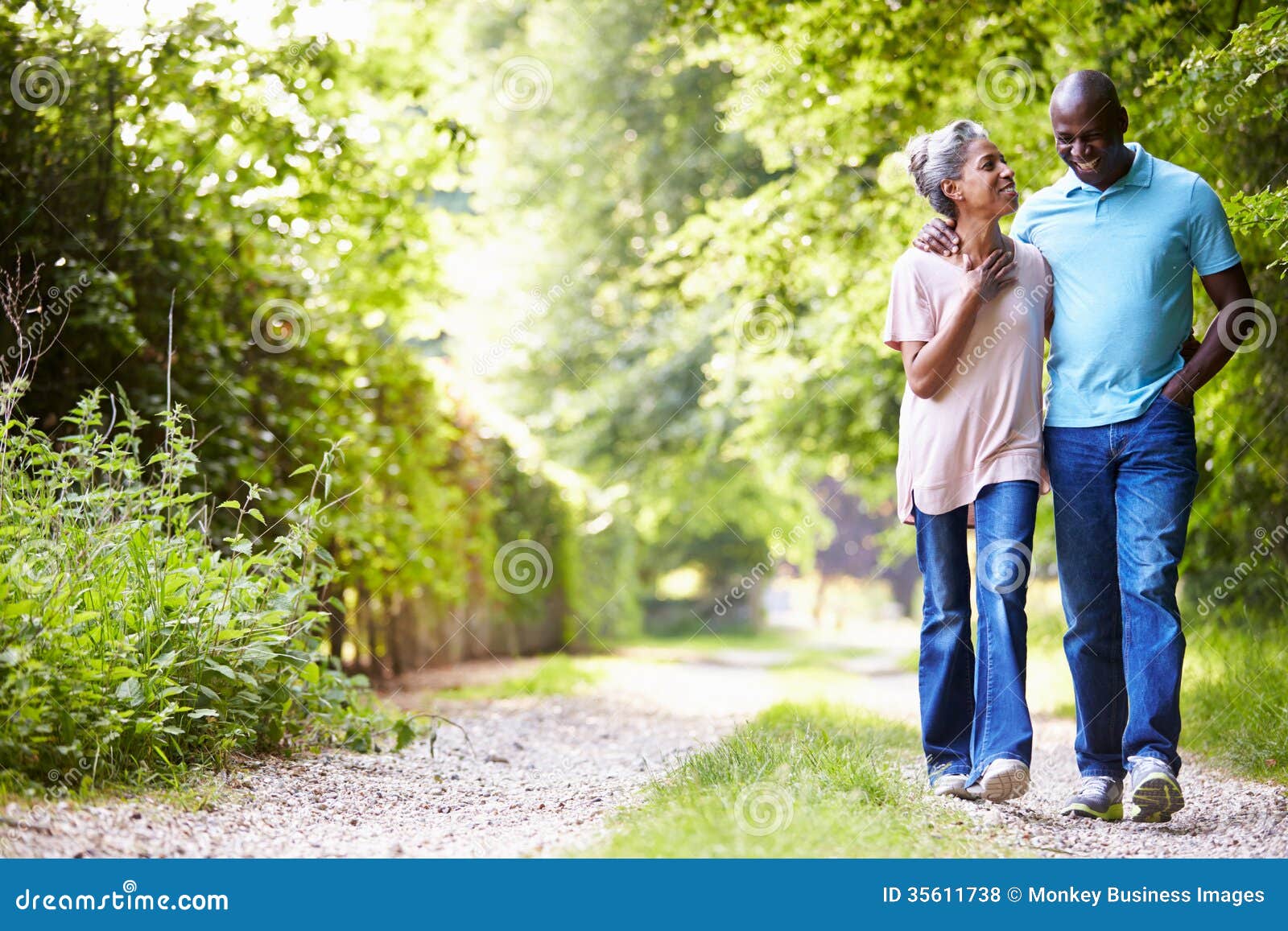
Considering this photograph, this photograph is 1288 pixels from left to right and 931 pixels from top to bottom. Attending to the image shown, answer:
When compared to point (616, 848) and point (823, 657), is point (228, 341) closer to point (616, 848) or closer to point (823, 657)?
point (616, 848)

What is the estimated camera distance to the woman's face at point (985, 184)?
3.49 m

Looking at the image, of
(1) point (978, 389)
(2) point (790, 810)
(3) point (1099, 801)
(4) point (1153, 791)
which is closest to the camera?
(2) point (790, 810)

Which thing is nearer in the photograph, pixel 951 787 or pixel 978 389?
pixel 951 787

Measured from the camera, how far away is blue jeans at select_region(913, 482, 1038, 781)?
3383 millimetres

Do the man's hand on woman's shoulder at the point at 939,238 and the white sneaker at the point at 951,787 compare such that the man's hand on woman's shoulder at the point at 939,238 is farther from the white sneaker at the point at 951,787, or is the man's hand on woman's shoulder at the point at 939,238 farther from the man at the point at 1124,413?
the white sneaker at the point at 951,787

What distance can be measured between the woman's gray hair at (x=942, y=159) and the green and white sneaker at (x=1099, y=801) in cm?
171

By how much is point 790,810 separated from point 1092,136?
209cm

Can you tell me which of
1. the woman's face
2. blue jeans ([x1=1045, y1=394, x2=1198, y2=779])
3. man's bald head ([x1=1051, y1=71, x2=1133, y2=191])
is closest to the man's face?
man's bald head ([x1=1051, y1=71, x2=1133, y2=191])

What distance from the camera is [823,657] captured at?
1561cm

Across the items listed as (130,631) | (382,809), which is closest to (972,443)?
(382,809)

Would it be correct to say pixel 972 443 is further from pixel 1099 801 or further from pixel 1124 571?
pixel 1099 801

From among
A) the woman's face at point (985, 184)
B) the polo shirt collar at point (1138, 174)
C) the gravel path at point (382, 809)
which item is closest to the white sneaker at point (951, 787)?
the gravel path at point (382, 809)

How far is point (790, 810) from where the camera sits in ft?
9.45

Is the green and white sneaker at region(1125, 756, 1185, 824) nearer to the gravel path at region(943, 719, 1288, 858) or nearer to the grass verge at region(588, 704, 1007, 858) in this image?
the gravel path at region(943, 719, 1288, 858)
